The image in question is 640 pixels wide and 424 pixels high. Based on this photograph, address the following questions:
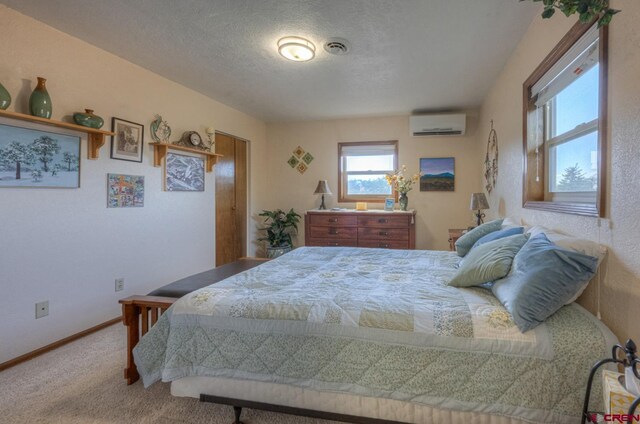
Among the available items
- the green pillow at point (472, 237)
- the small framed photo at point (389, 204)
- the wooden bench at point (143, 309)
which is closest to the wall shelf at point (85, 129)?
the wooden bench at point (143, 309)

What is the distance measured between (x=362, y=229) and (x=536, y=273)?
126 inches

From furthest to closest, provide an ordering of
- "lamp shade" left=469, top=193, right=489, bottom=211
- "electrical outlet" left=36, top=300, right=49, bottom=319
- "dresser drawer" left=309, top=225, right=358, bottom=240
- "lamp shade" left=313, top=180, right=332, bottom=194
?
"lamp shade" left=313, top=180, right=332, bottom=194 → "dresser drawer" left=309, top=225, right=358, bottom=240 → "lamp shade" left=469, top=193, right=489, bottom=211 → "electrical outlet" left=36, top=300, right=49, bottom=319

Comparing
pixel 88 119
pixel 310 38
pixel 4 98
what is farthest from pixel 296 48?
pixel 4 98

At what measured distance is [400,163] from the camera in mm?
4891

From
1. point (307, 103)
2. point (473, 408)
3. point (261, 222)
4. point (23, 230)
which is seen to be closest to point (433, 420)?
point (473, 408)

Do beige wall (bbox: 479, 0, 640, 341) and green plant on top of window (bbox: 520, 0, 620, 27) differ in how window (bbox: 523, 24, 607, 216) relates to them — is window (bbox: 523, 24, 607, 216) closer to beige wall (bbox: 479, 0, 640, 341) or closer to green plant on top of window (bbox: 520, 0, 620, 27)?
beige wall (bbox: 479, 0, 640, 341)

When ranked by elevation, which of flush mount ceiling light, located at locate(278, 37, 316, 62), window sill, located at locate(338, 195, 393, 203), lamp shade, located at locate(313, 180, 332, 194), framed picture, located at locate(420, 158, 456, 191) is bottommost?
window sill, located at locate(338, 195, 393, 203)

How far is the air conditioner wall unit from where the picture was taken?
4.38m

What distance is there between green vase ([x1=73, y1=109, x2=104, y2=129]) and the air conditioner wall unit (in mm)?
3692

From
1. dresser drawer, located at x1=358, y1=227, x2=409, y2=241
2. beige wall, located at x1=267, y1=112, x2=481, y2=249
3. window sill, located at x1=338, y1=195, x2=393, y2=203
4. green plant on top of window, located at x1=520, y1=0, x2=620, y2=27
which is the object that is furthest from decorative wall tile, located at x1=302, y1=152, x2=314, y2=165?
green plant on top of window, located at x1=520, y1=0, x2=620, y2=27

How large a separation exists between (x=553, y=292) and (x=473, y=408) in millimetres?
538

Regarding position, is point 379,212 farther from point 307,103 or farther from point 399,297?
point 399,297

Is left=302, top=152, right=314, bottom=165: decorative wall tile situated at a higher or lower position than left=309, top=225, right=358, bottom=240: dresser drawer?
higher

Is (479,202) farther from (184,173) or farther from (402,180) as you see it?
(184,173)
